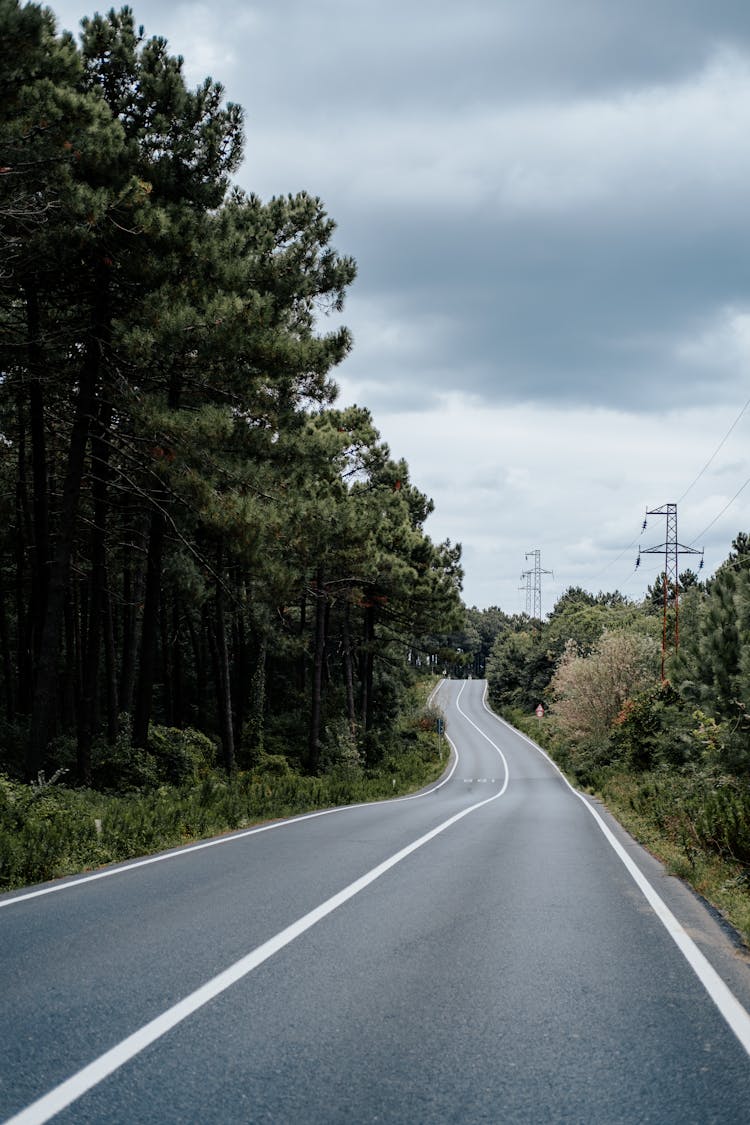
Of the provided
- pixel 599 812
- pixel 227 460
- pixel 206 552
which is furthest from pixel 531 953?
pixel 206 552

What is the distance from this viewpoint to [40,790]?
41.5 ft

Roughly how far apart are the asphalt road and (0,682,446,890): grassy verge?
1.11 metres

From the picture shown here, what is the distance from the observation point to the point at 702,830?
40.7 feet

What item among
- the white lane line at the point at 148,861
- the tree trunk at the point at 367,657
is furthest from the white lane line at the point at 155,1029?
the tree trunk at the point at 367,657

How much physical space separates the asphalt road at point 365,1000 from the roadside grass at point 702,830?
1.43 ft

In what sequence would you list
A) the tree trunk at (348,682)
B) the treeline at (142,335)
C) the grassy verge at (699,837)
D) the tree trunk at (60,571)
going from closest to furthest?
the grassy verge at (699,837), the treeline at (142,335), the tree trunk at (60,571), the tree trunk at (348,682)

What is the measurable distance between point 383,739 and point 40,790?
109ft

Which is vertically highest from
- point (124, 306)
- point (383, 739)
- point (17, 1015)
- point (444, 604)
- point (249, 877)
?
point (124, 306)

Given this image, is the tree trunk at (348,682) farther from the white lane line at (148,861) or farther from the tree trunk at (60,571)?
the tree trunk at (60,571)

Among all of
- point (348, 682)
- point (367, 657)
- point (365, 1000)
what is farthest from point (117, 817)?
point (367, 657)

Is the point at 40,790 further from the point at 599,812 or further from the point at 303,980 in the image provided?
the point at 599,812

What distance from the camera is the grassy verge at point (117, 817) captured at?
381 inches

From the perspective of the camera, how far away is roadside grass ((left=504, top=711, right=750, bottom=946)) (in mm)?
9242

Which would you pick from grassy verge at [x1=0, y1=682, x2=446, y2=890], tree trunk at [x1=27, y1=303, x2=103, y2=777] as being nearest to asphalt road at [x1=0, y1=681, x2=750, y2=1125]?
grassy verge at [x1=0, y1=682, x2=446, y2=890]
